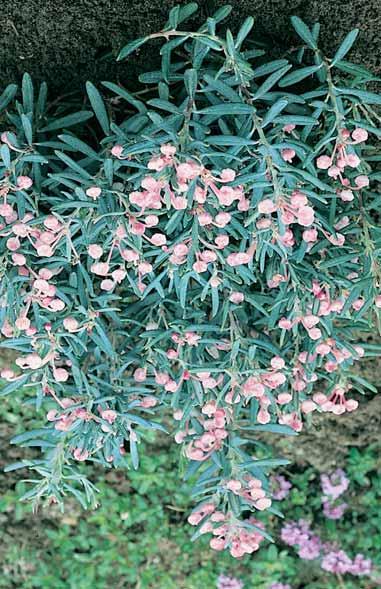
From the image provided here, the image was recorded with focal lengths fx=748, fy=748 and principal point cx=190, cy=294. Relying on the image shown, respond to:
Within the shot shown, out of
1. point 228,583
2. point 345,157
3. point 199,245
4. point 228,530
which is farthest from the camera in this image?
point 228,583

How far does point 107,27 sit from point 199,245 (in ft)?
2.06

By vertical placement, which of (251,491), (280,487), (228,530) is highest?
(251,491)

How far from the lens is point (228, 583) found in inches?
105

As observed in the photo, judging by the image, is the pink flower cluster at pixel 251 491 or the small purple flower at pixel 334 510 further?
the small purple flower at pixel 334 510

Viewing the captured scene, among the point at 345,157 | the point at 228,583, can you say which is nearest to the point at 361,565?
the point at 228,583

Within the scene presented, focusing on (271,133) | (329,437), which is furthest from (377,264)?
(329,437)

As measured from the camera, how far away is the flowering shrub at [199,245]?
1648mm

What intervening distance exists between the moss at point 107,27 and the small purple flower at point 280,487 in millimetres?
1479

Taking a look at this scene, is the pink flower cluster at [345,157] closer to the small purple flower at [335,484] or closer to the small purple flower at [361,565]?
the small purple flower at [335,484]

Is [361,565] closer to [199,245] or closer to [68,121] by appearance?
[199,245]

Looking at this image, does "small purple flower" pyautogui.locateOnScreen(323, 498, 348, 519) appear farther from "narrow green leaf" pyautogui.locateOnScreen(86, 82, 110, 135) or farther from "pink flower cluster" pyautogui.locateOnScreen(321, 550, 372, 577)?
"narrow green leaf" pyautogui.locateOnScreen(86, 82, 110, 135)

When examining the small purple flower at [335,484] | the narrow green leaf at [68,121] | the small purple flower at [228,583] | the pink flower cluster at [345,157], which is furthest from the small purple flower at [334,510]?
the narrow green leaf at [68,121]

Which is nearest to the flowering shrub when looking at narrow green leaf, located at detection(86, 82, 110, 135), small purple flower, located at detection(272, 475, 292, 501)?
narrow green leaf, located at detection(86, 82, 110, 135)

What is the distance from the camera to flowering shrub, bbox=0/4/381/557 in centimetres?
165
